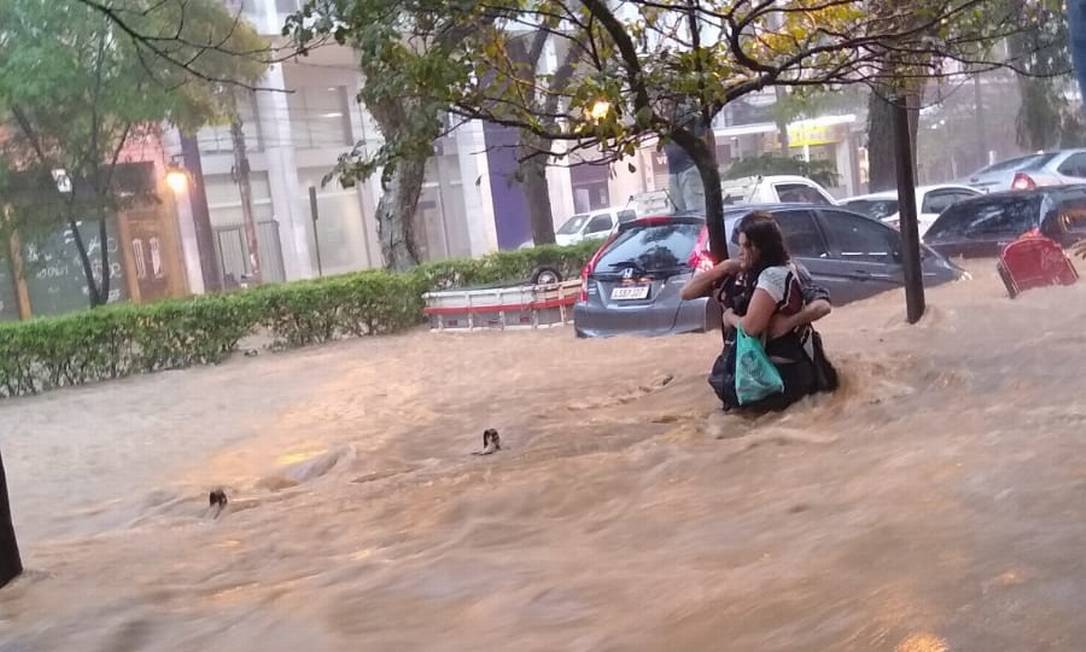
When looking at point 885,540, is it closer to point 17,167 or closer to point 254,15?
point 17,167

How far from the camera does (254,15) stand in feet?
67.4

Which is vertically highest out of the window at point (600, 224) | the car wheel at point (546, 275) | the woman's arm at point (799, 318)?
the window at point (600, 224)

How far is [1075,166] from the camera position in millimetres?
16797

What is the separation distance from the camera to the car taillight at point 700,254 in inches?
411

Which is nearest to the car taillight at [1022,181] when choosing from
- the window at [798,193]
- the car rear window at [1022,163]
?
the car rear window at [1022,163]

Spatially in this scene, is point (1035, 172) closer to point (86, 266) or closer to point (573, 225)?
point (573, 225)

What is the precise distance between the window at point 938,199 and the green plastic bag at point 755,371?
33.5 ft

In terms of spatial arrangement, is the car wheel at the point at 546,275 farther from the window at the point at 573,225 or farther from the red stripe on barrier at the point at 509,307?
the window at the point at 573,225

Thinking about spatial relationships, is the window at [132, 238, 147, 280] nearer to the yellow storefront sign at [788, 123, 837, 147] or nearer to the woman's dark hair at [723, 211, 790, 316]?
the yellow storefront sign at [788, 123, 837, 147]

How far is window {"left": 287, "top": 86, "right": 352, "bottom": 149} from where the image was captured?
26297 millimetres

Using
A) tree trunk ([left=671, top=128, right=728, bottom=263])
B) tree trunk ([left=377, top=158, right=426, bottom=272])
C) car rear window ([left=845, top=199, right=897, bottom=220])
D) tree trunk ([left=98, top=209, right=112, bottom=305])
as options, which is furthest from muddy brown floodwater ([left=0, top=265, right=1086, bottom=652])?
tree trunk ([left=98, top=209, right=112, bottom=305])

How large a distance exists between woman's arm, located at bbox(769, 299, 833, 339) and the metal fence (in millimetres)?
18040

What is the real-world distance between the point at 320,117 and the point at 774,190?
44.7 feet

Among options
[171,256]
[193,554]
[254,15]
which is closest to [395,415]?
[193,554]
